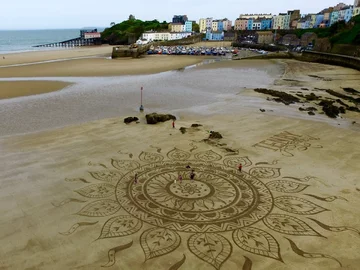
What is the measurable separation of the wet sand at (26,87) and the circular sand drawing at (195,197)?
20.5m

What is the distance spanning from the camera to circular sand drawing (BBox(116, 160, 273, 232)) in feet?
27.6

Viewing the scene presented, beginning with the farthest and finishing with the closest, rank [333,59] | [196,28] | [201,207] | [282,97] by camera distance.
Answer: [196,28], [333,59], [282,97], [201,207]

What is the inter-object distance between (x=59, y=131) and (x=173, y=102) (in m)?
10.4

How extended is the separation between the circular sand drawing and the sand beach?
49 millimetres

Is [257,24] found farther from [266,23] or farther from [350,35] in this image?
[350,35]

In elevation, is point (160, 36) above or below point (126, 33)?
below

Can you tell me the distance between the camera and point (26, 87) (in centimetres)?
2905

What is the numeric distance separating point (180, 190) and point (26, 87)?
25.8 metres

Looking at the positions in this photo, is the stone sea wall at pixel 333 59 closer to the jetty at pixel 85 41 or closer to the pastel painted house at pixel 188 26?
the jetty at pixel 85 41

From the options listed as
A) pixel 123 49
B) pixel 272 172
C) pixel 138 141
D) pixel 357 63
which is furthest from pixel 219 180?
pixel 123 49

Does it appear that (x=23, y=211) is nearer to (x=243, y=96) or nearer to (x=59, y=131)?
(x=59, y=131)

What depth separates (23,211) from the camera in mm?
8727

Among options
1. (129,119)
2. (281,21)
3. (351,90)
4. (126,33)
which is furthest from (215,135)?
(281,21)

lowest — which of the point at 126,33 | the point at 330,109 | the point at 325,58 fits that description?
the point at 330,109
